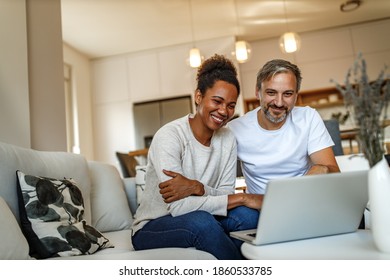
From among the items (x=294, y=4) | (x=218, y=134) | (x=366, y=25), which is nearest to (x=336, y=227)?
(x=218, y=134)

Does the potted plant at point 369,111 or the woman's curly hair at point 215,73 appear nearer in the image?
the potted plant at point 369,111

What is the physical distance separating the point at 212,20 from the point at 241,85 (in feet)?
2.55

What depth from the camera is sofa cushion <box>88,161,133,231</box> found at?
4.09 feet

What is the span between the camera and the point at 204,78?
93cm

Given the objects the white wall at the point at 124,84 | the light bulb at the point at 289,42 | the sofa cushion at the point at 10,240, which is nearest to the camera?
the sofa cushion at the point at 10,240

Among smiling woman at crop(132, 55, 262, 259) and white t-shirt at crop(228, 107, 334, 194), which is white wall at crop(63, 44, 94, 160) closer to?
smiling woman at crop(132, 55, 262, 259)

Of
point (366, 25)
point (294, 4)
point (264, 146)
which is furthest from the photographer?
point (294, 4)

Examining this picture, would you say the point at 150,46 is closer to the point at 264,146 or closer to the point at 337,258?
the point at 264,146

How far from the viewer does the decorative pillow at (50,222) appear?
0.86 m

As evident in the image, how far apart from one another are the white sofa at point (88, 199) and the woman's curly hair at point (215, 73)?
43cm

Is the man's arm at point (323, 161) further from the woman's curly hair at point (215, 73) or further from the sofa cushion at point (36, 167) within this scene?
the sofa cushion at point (36, 167)

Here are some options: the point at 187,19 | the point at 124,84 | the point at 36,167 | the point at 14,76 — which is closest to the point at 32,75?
the point at 14,76

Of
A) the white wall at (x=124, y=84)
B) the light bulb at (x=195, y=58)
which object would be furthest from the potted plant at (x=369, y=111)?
the white wall at (x=124, y=84)

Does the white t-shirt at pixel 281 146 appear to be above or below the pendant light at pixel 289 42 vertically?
below
